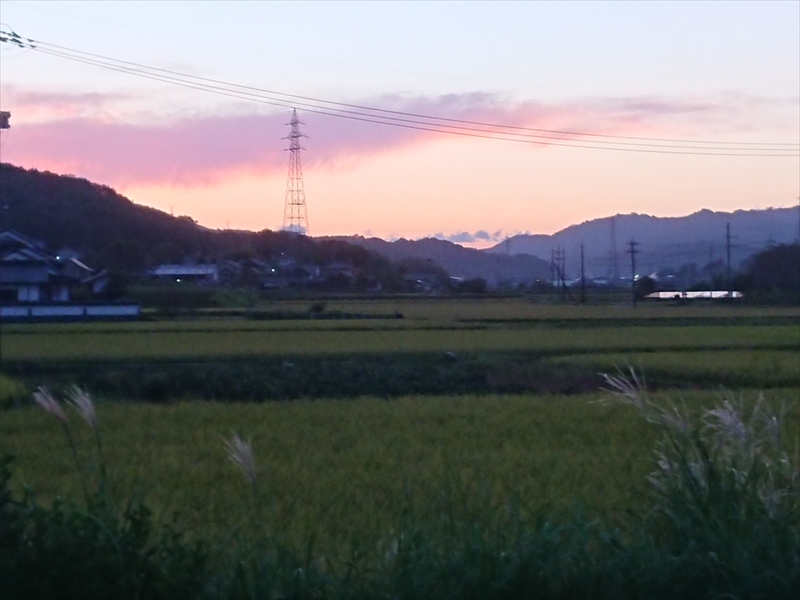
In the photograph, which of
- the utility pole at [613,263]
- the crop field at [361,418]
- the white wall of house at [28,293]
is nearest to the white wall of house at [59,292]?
the white wall of house at [28,293]

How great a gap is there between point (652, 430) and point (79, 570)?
8564 mm

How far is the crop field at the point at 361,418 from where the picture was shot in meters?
6.70

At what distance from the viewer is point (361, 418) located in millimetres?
13195

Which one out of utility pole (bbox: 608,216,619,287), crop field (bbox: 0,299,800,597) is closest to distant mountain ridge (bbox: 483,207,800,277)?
utility pole (bbox: 608,216,619,287)

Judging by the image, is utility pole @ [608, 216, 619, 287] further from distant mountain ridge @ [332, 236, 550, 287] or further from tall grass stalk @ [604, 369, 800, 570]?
tall grass stalk @ [604, 369, 800, 570]

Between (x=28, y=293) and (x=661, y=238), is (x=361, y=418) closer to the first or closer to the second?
(x=28, y=293)

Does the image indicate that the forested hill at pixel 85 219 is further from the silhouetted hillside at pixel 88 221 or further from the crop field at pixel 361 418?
the crop field at pixel 361 418

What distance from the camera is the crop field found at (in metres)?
6.70

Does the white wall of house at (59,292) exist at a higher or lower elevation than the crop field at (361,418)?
higher

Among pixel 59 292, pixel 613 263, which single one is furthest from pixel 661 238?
pixel 59 292

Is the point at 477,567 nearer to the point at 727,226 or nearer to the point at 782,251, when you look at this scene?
the point at 782,251

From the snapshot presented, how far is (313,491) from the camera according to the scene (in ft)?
26.3

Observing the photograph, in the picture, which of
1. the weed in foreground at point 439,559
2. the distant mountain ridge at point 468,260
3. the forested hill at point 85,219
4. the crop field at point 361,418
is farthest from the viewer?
the distant mountain ridge at point 468,260

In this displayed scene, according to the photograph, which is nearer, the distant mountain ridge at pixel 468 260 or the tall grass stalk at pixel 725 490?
the tall grass stalk at pixel 725 490
